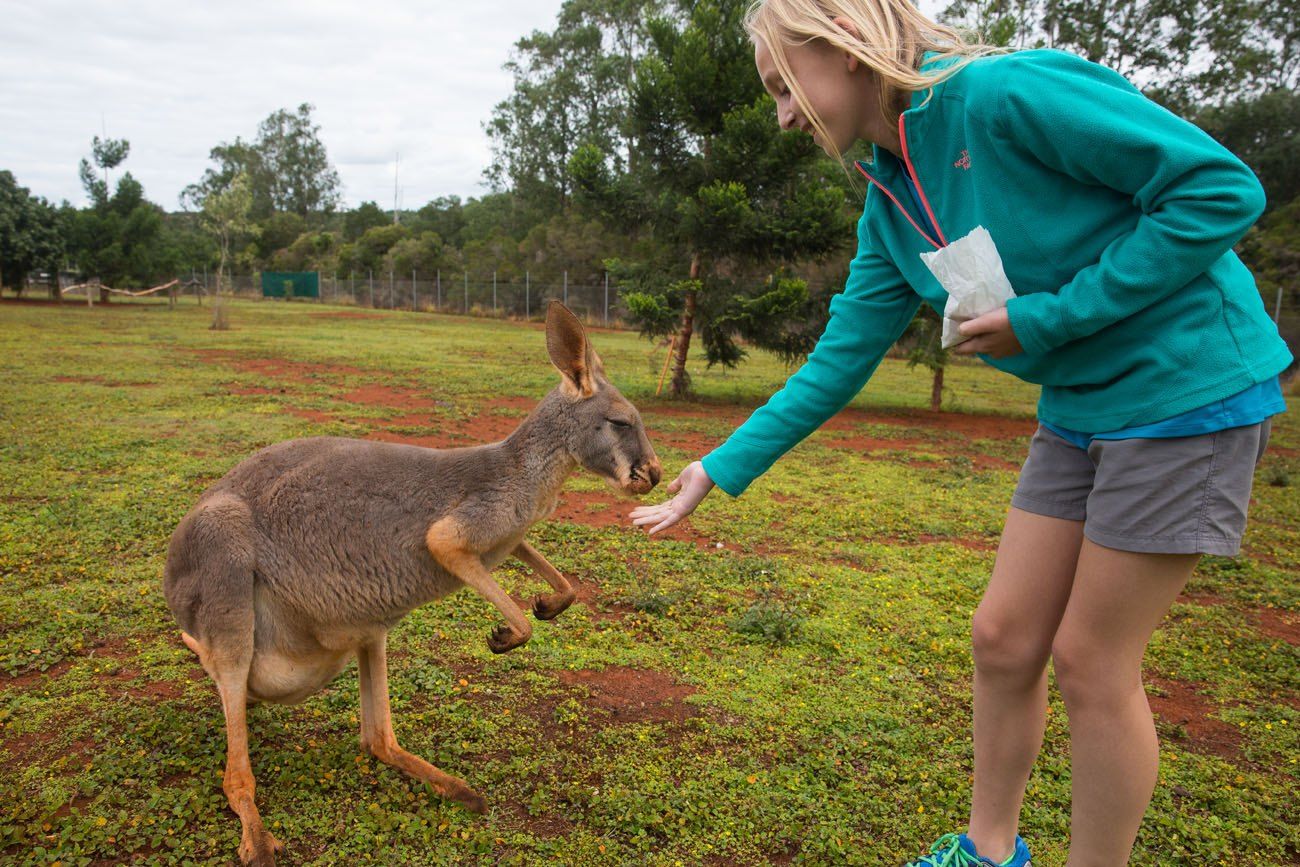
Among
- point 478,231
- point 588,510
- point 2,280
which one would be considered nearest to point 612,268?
point 588,510

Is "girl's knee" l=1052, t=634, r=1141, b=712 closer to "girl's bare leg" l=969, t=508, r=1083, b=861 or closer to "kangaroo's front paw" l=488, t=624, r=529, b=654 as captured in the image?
"girl's bare leg" l=969, t=508, r=1083, b=861

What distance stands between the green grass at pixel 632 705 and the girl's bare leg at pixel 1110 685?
68cm

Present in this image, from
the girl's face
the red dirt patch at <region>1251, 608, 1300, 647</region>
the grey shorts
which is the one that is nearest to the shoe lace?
the grey shorts

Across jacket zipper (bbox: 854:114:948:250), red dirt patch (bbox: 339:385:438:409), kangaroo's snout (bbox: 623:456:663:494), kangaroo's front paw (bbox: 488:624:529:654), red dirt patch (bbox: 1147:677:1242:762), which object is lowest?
red dirt patch (bbox: 1147:677:1242:762)

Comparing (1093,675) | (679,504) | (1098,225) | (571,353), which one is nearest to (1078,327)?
(1098,225)

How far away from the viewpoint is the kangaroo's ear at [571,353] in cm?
230

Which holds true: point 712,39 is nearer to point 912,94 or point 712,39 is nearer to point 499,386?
point 499,386

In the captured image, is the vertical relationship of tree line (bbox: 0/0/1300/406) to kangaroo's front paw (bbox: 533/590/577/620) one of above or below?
above

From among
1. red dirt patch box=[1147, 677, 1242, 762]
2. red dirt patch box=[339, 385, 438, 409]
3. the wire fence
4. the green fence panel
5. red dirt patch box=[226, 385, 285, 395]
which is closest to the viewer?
red dirt patch box=[1147, 677, 1242, 762]

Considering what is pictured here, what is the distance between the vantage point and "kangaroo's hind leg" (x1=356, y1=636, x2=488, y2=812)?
7.72ft

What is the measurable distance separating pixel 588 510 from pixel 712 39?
653cm

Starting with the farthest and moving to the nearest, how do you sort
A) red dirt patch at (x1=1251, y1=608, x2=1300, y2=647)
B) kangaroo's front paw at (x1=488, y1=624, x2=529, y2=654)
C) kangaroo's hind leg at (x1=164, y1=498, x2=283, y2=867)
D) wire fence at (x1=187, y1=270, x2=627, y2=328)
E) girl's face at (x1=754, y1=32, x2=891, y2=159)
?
wire fence at (x1=187, y1=270, x2=627, y2=328)
red dirt patch at (x1=1251, y1=608, x2=1300, y2=647)
kangaroo's front paw at (x1=488, y1=624, x2=529, y2=654)
kangaroo's hind leg at (x1=164, y1=498, x2=283, y2=867)
girl's face at (x1=754, y1=32, x2=891, y2=159)

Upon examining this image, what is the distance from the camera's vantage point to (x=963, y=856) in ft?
6.25

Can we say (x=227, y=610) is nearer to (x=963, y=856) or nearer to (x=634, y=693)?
(x=634, y=693)
